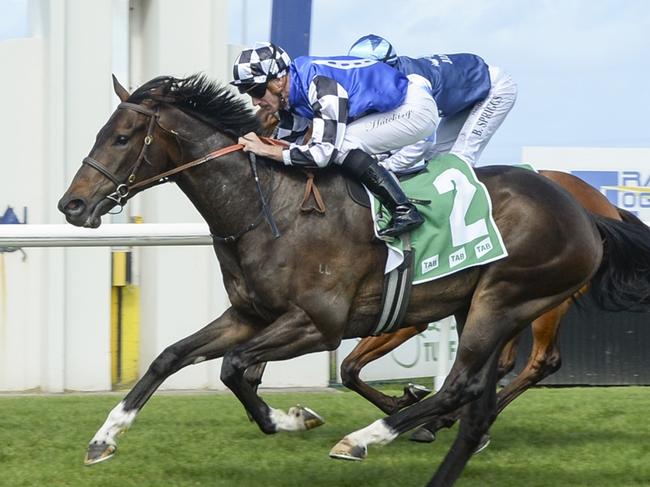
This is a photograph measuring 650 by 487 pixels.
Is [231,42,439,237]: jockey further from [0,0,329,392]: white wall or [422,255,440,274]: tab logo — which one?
[0,0,329,392]: white wall

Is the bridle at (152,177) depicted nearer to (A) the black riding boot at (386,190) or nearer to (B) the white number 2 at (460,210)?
(A) the black riding boot at (386,190)

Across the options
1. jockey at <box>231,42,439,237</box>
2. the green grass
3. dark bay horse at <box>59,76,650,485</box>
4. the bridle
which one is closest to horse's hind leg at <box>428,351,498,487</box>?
dark bay horse at <box>59,76,650,485</box>

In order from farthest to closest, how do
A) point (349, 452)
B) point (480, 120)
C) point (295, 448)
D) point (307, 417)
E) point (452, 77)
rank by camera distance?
point (480, 120)
point (452, 77)
point (295, 448)
point (307, 417)
point (349, 452)

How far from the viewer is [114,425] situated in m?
4.47

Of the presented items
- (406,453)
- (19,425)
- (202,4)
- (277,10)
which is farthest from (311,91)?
(202,4)

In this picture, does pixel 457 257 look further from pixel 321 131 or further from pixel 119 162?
pixel 119 162

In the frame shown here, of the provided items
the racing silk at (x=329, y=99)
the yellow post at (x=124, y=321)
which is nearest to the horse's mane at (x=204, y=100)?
the racing silk at (x=329, y=99)

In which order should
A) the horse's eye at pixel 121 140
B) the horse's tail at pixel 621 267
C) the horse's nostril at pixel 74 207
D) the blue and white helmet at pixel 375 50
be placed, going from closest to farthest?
1. the horse's nostril at pixel 74 207
2. the horse's eye at pixel 121 140
3. the horse's tail at pixel 621 267
4. the blue and white helmet at pixel 375 50

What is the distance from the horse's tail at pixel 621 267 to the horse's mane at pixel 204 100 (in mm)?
1565

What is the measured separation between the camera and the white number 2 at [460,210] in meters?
4.75

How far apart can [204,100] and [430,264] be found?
109 centimetres

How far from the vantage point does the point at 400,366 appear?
314 inches

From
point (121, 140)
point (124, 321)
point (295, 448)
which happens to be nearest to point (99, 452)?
point (121, 140)

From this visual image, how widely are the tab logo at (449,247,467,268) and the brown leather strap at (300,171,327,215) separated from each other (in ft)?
1.76
